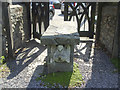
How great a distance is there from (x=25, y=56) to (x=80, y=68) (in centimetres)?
198

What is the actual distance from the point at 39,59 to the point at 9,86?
5.08ft

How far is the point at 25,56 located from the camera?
4.80 metres

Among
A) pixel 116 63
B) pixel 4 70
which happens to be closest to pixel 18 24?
pixel 4 70

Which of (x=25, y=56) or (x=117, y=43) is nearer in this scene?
(x=117, y=43)

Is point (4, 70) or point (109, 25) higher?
point (109, 25)

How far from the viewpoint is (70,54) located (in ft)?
11.1

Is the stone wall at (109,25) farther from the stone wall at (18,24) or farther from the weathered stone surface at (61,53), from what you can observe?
the stone wall at (18,24)

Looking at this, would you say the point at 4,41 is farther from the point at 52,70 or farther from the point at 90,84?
the point at 90,84

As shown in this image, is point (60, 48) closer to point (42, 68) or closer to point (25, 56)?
point (42, 68)

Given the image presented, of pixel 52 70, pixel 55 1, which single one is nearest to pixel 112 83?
pixel 52 70

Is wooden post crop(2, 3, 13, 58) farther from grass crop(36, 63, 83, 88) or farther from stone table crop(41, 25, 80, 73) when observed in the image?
grass crop(36, 63, 83, 88)

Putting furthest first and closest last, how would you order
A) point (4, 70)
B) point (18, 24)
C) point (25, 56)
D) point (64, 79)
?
1. point (18, 24)
2. point (25, 56)
3. point (4, 70)
4. point (64, 79)

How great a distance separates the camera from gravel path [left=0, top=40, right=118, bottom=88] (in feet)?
10.7

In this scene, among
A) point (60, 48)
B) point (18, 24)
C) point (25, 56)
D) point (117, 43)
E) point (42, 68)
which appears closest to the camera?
point (60, 48)
